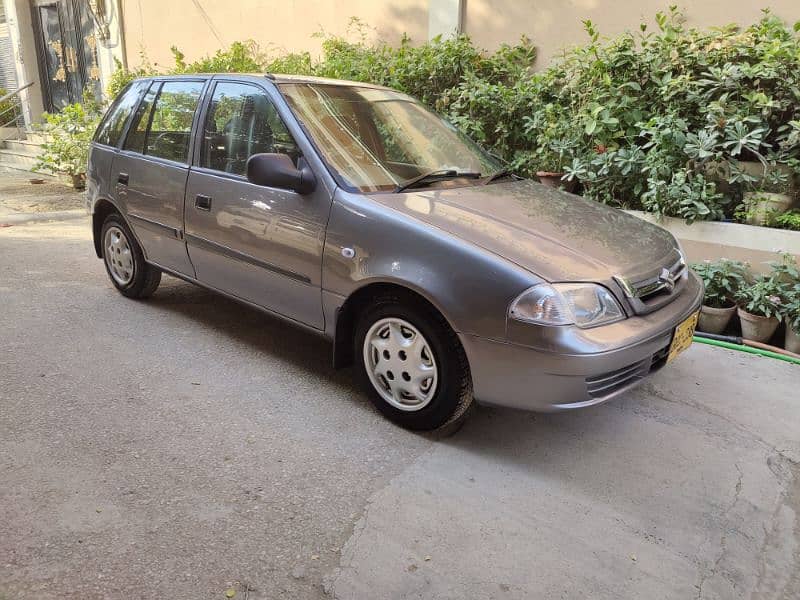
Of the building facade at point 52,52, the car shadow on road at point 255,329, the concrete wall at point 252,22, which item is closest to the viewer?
the car shadow on road at point 255,329

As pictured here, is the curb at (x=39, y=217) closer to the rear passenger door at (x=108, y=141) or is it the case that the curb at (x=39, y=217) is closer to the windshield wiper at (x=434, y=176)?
the rear passenger door at (x=108, y=141)

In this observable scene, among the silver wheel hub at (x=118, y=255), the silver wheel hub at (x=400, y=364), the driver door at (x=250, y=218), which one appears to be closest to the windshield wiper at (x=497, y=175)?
the driver door at (x=250, y=218)

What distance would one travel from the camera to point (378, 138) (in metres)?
3.54

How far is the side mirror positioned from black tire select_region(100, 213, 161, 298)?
178 cm

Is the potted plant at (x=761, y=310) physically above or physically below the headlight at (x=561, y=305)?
below

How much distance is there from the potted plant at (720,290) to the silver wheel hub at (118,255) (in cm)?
416

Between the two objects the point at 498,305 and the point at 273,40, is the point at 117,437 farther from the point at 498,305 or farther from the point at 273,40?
the point at 273,40

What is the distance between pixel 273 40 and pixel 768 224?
6.69 meters

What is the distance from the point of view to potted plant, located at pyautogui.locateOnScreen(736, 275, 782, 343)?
416cm

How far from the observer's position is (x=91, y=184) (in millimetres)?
4781

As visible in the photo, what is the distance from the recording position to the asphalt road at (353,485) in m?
2.17

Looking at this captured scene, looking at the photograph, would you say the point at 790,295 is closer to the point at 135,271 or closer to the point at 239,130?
the point at 239,130

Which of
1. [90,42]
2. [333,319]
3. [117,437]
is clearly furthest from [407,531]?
[90,42]

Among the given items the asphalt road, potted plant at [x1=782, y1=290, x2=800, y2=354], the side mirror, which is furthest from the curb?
potted plant at [x1=782, y1=290, x2=800, y2=354]
